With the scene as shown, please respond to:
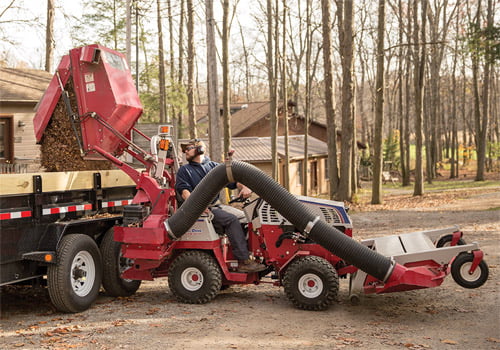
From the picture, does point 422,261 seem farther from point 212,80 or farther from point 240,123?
point 240,123

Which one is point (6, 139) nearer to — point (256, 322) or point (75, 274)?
point (75, 274)

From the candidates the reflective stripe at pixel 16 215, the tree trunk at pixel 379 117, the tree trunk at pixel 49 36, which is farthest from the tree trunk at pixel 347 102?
the reflective stripe at pixel 16 215

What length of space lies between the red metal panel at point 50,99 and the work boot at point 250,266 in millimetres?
3599

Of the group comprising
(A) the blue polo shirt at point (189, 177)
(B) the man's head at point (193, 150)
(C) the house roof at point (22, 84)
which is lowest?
(A) the blue polo shirt at point (189, 177)

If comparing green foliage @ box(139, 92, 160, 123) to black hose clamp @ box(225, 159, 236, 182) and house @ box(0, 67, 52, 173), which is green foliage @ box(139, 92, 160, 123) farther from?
black hose clamp @ box(225, 159, 236, 182)

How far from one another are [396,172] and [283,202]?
4755 cm

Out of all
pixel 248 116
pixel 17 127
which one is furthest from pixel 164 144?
pixel 248 116

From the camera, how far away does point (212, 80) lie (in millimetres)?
17203

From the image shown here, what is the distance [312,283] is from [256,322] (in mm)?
971

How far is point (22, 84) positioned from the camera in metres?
19.9

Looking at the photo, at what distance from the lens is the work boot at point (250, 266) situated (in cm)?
751

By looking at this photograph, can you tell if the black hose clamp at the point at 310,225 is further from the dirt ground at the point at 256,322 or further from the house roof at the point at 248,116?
the house roof at the point at 248,116

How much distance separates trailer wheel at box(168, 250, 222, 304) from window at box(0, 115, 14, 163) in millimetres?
13281

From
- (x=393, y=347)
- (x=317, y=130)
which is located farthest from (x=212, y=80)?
(x=317, y=130)
